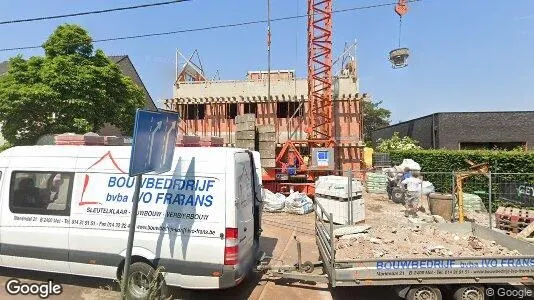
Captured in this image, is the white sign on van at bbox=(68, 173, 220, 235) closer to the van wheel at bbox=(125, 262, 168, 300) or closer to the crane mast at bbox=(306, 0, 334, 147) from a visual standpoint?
the van wheel at bbox=(125, 262, 168, 300)

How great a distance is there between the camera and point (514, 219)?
8711mm

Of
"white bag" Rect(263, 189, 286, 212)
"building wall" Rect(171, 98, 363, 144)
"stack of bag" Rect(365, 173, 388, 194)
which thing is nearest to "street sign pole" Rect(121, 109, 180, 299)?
"white bag" Rect(263, 189, 286, 212)

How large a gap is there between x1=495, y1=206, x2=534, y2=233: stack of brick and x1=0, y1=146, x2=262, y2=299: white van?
6968 millimetres

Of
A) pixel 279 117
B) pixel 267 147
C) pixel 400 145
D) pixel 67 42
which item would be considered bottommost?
pixel 267 147

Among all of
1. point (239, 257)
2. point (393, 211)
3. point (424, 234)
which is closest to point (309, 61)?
point (393, 211)

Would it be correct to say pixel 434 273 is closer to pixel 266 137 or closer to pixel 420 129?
pixel 266 137

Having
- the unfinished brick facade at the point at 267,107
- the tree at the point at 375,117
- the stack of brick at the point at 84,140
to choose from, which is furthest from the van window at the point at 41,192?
the tree at the point at 375,117

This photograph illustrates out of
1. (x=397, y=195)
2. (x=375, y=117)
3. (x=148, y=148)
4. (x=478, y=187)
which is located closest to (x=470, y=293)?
(x=148, y=148)

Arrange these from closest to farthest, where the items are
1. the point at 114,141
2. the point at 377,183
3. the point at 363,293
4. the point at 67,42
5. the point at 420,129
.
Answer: the point at 363,293, the point at 114,141, the point at 67,42, the point at 377,183, the point at 420,129

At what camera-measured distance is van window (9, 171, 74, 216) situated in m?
5.42

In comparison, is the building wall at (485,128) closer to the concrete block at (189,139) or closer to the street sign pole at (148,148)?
the concrete block at (189,139)

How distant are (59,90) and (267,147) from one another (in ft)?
31.4

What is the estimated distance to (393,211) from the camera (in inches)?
512

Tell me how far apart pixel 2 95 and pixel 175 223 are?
49.7 ft
